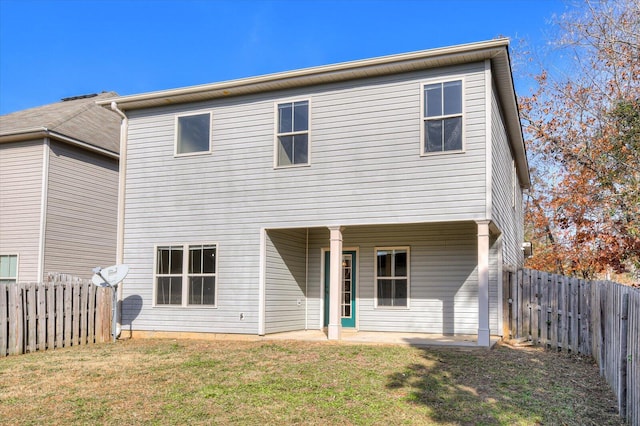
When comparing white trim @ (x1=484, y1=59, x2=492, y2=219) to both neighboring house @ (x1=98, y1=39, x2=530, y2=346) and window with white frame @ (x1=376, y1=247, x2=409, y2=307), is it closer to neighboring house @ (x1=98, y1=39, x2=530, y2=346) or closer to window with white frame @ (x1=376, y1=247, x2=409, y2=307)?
neighboring house @ (x1=98, y1=39, x2=530, y2=346)

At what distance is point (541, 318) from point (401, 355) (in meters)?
3.70

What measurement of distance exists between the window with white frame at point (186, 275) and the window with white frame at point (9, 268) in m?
5.14

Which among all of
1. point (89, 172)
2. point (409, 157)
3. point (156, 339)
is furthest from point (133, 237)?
point (409, 157)

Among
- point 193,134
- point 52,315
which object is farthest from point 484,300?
point 52,315

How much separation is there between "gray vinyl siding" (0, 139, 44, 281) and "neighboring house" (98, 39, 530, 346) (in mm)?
3558

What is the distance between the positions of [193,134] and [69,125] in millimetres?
5602

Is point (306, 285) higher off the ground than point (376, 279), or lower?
lower

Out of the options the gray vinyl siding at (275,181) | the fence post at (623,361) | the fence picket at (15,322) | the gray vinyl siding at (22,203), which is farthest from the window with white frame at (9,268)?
the fence post at (623,361)

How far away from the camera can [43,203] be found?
1455cm

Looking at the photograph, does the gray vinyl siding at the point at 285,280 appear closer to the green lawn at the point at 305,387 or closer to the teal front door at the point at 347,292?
the teal front door at the point at 347,292

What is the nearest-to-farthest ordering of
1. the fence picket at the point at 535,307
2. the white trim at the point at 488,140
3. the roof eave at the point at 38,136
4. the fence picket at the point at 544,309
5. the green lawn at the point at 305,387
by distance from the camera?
1. the green lawn at the point at 305,387
2. the white trim at the point at 488,140
3. the fence picket at the point at 544,309
4. the fence picket at the point at 535,307
5. the roof eave at the point at 38,136

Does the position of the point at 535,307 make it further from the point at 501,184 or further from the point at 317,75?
the point at 317,75

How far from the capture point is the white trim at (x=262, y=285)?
37.3 ft

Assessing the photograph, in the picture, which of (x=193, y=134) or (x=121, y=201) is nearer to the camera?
(x=193, y=134)
